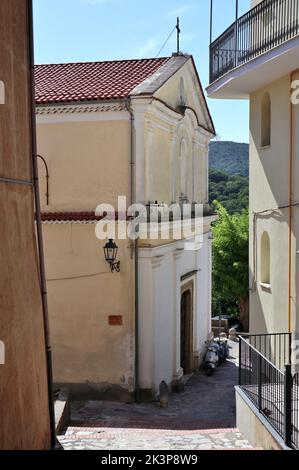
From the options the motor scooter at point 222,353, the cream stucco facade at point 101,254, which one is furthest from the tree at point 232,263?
the cream stucco facade at point 101,254

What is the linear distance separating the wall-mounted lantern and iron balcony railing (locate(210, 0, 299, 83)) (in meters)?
4.32

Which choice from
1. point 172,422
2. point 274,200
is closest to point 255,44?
point 274,200

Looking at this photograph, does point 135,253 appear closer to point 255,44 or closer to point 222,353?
point 255,44

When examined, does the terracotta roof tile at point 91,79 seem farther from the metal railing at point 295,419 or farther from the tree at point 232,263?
the tree at point 232,263

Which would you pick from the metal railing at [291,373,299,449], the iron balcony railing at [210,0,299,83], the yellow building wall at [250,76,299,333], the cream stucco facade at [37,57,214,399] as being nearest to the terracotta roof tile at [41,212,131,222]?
the cream stucco facade at [37,57,214,399]

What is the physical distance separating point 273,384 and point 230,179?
74.4 m

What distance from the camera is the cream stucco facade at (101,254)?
14562mm

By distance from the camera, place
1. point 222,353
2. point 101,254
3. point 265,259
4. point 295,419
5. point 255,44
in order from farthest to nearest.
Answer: point 222,353
point 101,254
point 265,259
point 255,44
point 295,419

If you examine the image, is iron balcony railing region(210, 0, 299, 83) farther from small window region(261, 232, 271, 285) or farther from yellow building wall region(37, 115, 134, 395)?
small window region(261, 232, 271, 285)

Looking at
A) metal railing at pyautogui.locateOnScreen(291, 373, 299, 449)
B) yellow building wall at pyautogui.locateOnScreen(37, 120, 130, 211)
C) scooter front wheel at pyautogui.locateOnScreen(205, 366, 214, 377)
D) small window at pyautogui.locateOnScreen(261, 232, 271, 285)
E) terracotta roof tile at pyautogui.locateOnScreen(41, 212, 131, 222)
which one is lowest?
scooter front wheel at pyautogui.locateOnScreen(205, 366, 214, 377)

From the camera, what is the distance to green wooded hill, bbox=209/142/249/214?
6408 centimetres

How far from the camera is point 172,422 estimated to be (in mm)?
12945
